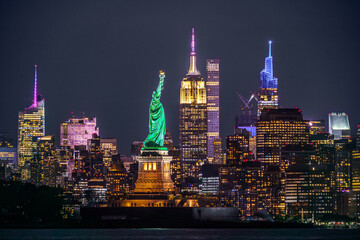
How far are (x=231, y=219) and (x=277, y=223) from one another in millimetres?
17996

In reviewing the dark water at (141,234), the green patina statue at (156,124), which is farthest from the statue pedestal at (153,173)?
the dark water at (141,234)

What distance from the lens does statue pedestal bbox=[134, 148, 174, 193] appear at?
14375cm

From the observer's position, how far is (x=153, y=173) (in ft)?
475

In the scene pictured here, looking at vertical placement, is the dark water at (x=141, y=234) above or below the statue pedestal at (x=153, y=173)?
below

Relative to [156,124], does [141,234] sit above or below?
below

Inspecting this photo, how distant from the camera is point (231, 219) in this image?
467 feet

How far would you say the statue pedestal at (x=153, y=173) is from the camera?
143750 mm

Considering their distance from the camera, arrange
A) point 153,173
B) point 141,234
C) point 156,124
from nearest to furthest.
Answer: point 141,234 < point 153,173 < point 156,124

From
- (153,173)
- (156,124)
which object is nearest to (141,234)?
(153,173)

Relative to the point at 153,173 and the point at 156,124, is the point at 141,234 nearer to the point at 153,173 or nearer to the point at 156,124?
the point at 153,173

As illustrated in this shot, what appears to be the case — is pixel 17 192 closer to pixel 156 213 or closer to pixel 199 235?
pixel 156 213

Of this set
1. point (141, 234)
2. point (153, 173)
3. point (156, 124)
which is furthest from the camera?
point (156, 124)

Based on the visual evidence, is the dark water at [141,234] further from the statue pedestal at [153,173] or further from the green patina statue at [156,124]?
the green patina statue at [156,124]

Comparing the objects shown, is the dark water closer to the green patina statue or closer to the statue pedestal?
the statue pedestal
